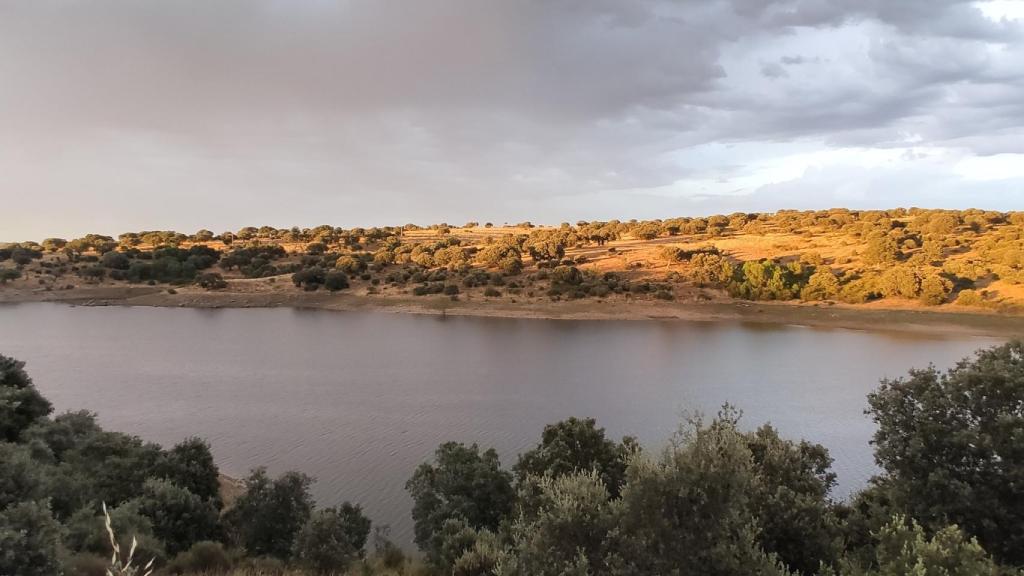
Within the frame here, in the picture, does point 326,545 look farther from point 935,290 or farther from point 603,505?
point 935,290

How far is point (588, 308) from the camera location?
5512 cm

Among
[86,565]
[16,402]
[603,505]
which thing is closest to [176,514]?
[86,565]

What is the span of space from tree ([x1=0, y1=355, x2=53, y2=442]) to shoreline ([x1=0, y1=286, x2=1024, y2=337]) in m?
39.0

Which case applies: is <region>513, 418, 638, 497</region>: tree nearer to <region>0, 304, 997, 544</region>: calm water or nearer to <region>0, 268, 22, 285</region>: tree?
<region>0, 304, 997, 544</region>: calm water

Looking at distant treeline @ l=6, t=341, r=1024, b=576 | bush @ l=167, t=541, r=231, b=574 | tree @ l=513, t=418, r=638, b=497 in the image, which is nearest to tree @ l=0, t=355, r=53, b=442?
distant treeline @ l=6, t=341, r=1024, b=576

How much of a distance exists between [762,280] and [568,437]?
47285mm

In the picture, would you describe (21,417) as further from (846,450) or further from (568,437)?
(846,450)

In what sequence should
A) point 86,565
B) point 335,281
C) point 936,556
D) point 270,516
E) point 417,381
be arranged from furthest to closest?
point 335,281 < point 417,381 < point 270,516 < point 86,565 < point 936,556

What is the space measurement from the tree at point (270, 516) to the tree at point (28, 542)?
499 centimetres

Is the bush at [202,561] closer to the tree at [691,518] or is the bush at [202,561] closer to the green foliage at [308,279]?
the tree at [691,518]

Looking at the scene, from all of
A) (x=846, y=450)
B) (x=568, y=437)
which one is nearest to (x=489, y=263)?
(x=846, y=450)

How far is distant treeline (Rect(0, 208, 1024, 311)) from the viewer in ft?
176

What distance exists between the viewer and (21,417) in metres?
16.4

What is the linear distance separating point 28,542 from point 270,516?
5638 mm
